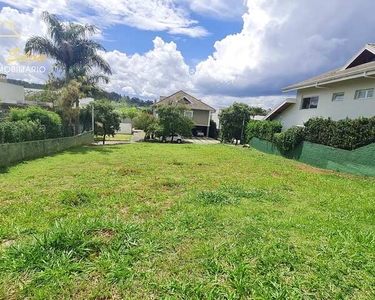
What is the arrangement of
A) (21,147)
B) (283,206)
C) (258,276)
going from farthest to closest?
1. (21,147)
2. (283,206)
3. (258,276)

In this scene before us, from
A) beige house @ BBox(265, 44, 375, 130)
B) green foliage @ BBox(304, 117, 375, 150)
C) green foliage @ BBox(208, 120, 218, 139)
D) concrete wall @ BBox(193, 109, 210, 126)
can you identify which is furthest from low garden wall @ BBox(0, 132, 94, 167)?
green foliage @ BBox(208, 120, 218, 139)

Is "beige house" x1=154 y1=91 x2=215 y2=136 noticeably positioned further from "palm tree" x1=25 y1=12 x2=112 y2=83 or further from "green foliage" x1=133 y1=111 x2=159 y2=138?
"palm tree" x1=25 y1=12 x2=112 y2=83

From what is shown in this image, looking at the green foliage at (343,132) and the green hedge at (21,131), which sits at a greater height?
the green foliage at (343,132)

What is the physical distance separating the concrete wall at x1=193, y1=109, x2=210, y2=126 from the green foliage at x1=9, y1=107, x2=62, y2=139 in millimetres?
22890

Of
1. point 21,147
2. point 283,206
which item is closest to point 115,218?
point 283,206

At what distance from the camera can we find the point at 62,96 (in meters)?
16.1

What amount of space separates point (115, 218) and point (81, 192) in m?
1.82

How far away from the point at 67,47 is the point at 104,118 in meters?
8.57

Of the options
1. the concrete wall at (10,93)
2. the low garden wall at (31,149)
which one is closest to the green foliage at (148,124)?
the low garden wall at (31,149)

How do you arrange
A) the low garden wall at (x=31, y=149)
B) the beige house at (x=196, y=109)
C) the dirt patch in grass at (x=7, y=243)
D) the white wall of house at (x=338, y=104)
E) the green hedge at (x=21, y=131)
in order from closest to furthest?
the dirt patch in grass at (x=7, y=243) < the low garden wall at (x=31, y=149) < the green hedge at (x=21, y=131) < the white wall of house at (x=338, y=104) < the beige house at (x=196, y=109)

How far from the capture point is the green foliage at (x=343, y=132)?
375 inches

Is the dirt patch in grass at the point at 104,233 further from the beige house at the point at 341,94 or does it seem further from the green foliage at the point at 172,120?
the green foliage at the point at 172,120

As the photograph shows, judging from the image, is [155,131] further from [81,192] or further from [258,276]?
[258,276]

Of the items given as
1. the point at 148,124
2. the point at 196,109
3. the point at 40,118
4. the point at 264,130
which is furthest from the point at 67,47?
the point at 196,109
